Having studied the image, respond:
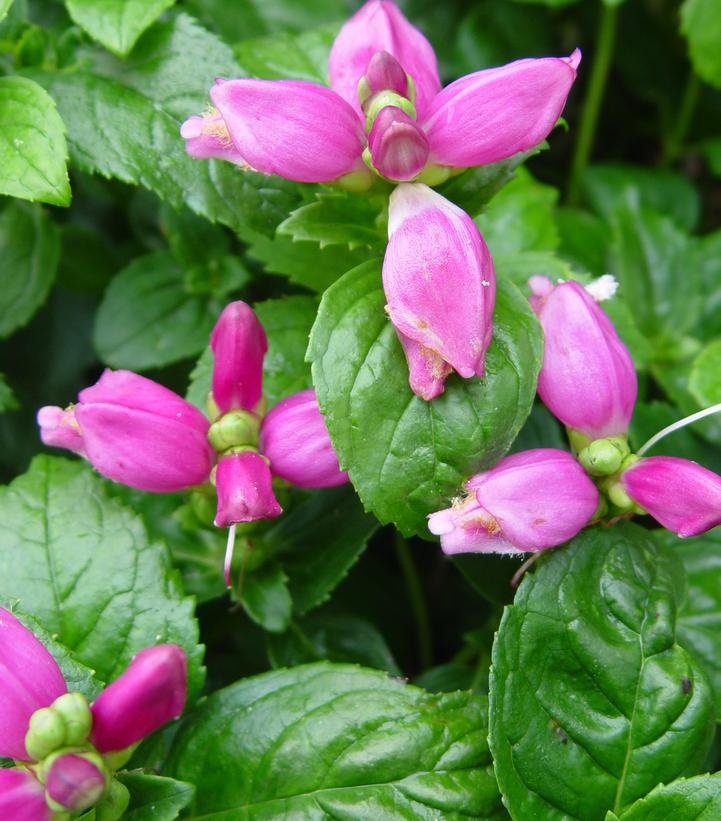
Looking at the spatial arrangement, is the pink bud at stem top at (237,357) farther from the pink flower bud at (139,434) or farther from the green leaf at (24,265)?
the green leaf at (24,265)

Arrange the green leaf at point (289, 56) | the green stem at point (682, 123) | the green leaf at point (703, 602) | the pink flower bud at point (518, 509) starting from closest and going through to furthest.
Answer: the pink flower bud at point (518, 509) → the green leaf at point (703, 602) → the green leaf at point (289, 56) → the green stem at point (682, 123)

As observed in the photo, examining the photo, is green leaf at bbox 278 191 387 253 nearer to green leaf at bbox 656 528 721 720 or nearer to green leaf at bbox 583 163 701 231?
green leaf at bbox 656 528 721 720

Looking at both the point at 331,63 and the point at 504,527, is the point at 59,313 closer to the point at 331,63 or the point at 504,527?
the point at 331,63

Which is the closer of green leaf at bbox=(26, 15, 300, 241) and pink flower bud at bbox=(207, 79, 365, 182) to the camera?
pink flower bud at bbox=(207, 79, 365, 182)

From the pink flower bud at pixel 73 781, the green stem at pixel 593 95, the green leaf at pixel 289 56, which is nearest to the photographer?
the pink flower bud at pixel 73 781

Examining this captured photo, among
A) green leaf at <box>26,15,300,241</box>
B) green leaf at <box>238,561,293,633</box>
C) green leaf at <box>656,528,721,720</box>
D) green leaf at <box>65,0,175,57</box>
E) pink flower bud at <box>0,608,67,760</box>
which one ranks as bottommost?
green leaf at <box>656,528,721,720</box>

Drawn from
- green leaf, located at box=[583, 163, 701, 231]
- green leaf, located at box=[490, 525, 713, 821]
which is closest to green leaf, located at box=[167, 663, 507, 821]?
green leaf, located at box=[490, 525, 713, 821]

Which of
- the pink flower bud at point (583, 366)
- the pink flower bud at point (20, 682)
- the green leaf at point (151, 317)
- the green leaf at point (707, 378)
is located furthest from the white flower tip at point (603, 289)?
the pink flower bud at point (20, 682)
